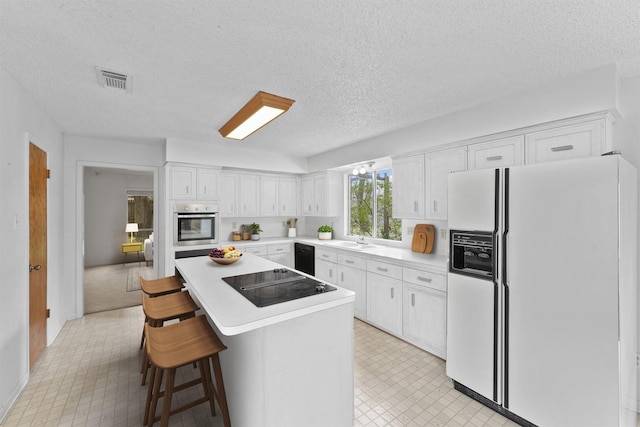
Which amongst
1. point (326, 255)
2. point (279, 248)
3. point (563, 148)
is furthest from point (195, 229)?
point (563, 148)

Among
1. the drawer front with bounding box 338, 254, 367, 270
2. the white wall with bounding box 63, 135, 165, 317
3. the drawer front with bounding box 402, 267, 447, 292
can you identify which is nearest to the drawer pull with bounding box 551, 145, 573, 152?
the drawer front with bounding box 402, 267, 447, 292

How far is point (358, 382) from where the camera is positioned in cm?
248

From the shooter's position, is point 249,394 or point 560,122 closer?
point 249,394

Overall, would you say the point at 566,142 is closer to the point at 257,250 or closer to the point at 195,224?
the point at 257,250

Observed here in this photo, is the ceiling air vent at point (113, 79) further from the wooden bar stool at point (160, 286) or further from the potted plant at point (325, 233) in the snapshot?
the potted plant at point (325, 233)

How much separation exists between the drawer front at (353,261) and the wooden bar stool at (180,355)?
7.31 feet

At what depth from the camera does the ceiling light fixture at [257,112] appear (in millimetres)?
2461

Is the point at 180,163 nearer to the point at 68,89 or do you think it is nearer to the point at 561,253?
the point at 68,89

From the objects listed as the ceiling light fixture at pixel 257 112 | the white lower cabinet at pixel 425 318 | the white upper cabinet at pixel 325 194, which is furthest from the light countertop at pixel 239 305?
the white upper cabinet at pixel 325 194

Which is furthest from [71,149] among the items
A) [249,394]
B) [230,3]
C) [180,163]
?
[249,394]

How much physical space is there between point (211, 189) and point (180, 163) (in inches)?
23.7

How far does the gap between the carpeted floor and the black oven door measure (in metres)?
1.44

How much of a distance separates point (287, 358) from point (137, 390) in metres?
1.64

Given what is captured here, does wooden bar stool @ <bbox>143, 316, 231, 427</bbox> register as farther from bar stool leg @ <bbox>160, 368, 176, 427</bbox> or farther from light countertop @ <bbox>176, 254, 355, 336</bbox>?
light countertop @ <bbox>176, 254, 355, 336</bbox>
